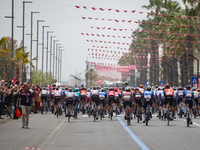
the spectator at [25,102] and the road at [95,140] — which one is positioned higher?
the spectator at [25,102]

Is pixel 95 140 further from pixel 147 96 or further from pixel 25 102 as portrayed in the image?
pixel 147 96

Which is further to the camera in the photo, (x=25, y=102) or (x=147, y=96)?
(x=147, y=96)

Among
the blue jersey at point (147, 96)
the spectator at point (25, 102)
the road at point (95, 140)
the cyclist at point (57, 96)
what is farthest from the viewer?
the cyclist at point (57, 96)

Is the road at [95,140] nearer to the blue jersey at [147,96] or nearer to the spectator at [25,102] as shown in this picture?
the spectator at [25,102]

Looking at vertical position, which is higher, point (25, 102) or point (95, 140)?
point (25, 102)

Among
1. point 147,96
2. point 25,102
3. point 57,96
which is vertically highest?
point 147,96

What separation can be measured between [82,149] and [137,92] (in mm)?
10824

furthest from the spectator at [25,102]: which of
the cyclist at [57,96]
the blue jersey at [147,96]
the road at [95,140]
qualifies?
the cyclist at [57,96]

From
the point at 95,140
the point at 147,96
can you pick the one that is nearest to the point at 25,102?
the point at 95,140

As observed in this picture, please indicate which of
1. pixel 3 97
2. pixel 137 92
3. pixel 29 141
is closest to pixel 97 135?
pixel 29 141

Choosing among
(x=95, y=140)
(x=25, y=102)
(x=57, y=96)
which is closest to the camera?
(x=95, y=140)

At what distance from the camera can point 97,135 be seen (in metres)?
15.9

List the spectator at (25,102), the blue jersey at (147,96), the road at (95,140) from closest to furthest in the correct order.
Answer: the road at (95,140) → the spectator at (25,102) → the blue jersey at (147,96)

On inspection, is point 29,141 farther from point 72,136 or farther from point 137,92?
point 137,92
